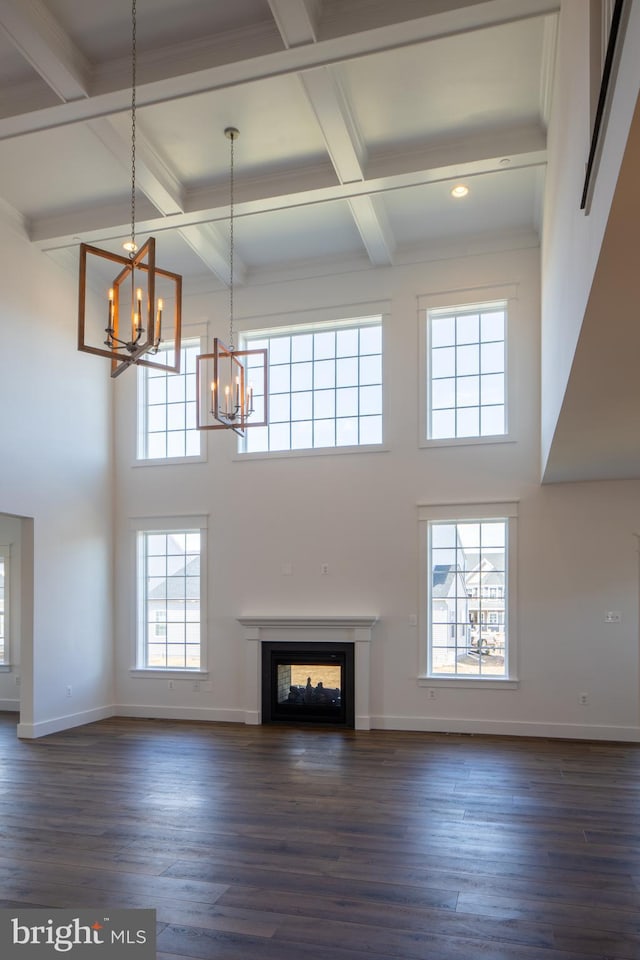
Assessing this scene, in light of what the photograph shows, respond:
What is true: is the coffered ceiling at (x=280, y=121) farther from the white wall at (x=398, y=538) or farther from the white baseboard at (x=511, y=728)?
the white baseboard at (x=511, y=728)

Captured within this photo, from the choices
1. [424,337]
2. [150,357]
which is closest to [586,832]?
[424,337]

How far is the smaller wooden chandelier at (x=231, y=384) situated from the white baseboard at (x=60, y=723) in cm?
368

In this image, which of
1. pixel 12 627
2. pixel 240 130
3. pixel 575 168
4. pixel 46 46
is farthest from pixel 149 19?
pixel 12 627

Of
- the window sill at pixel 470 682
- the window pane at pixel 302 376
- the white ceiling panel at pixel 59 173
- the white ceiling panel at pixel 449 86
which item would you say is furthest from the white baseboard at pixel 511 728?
the white ceiling panel at pixel 59 173

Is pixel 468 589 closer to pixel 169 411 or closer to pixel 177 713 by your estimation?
pixel 177 713

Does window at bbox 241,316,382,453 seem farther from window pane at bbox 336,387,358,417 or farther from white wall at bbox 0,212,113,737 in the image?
white wall at bbox 0,212,113,737

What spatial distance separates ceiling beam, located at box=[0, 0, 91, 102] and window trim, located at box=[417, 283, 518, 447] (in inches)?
168

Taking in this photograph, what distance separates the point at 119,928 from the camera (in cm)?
335

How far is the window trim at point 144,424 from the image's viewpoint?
910 centimetres

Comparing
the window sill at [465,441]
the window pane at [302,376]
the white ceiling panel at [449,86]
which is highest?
the white ceiling panel at [449,86]

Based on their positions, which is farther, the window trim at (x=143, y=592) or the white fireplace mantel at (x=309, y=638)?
the window trim at (x=143, y=592)

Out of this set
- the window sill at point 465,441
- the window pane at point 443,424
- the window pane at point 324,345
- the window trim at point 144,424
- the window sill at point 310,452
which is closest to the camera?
the window sill at point 465,441

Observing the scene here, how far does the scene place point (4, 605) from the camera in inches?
380

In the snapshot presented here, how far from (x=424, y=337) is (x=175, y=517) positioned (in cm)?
376
